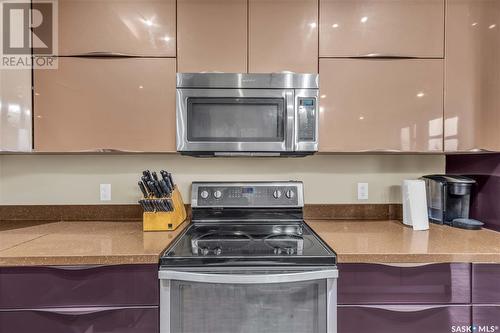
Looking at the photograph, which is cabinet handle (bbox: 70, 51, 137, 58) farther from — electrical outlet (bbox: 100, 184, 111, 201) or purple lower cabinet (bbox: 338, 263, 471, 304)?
purple lower cabinet (bbox: 338, 263, 471, 304)

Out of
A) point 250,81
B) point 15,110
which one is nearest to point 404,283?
point 250,81

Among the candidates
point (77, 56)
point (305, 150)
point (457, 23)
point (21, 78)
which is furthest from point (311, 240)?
point (21, 78)

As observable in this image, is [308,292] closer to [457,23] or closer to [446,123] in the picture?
[446,123]

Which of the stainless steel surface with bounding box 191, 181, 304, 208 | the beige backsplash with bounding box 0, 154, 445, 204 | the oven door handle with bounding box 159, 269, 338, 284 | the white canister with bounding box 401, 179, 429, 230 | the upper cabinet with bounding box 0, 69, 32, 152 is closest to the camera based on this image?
the oven door handle with bounding box 159, 269, 338, 284

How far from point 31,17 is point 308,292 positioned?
1.90m

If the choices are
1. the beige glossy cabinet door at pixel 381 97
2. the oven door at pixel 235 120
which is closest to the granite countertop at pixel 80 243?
the oven door at pixel 235 120

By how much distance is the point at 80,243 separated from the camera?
50.0 inches

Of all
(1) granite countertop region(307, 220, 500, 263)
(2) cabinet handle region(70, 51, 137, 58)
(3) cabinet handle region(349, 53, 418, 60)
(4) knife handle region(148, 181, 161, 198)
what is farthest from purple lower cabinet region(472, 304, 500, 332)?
(2) cabinet handle region(70, 51, 137, 58)

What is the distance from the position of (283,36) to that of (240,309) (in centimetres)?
131

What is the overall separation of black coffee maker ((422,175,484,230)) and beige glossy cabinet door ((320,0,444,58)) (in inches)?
27.0

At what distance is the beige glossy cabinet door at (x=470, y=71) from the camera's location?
1463 millimetres

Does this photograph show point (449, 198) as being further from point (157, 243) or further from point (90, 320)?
point (90, 320)

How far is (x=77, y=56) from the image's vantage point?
145 centimetres

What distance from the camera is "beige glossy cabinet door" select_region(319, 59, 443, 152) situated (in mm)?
1476
